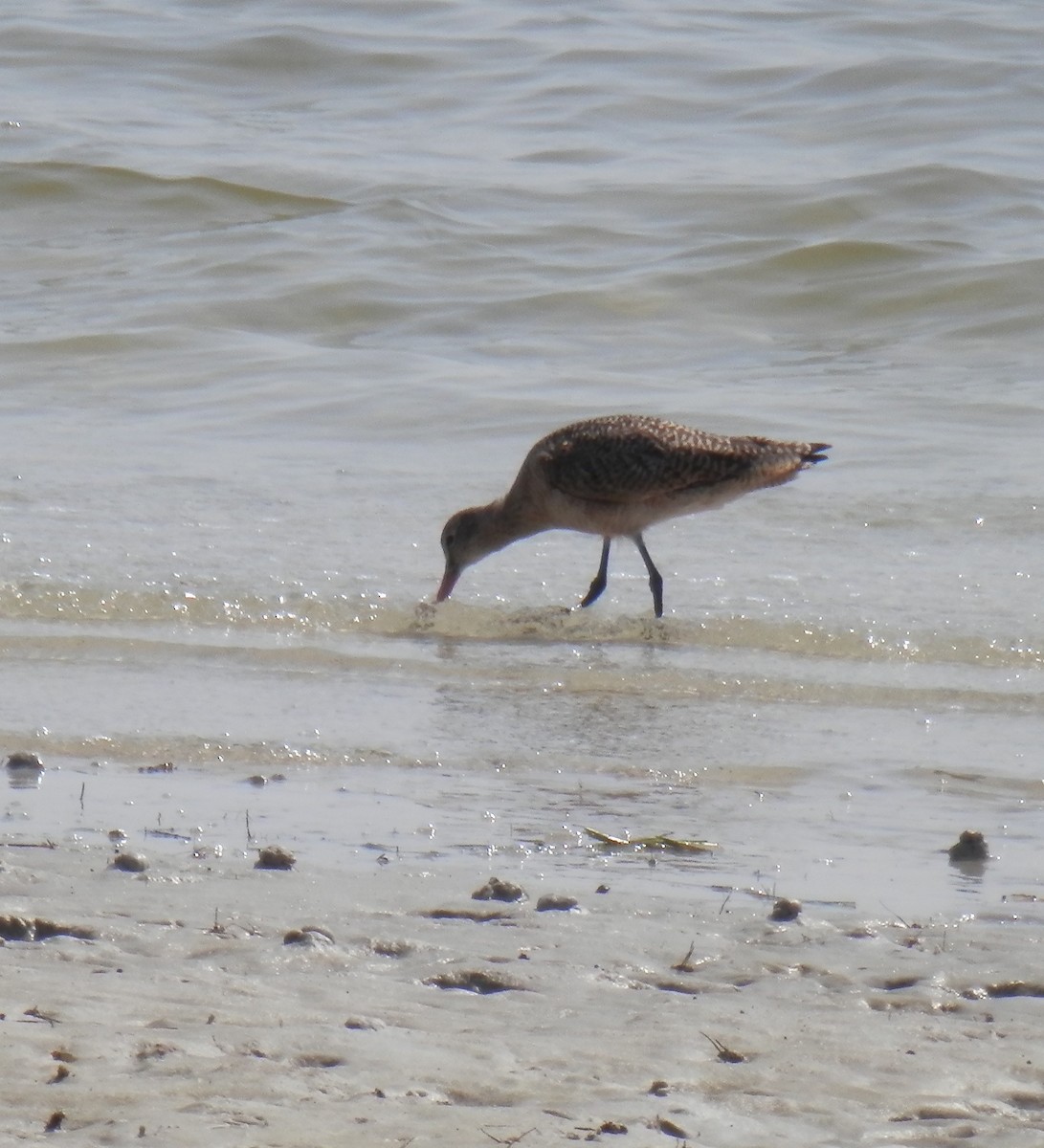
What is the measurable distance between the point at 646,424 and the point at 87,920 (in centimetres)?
483

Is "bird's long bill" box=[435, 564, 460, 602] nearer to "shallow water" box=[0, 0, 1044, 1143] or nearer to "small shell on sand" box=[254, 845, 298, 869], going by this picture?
"shallow water" box=[0, 0, 1044, 1143]

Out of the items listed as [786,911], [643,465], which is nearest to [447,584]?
[643,465]

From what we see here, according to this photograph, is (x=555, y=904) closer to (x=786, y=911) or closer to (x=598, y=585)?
(x=786, y=911)

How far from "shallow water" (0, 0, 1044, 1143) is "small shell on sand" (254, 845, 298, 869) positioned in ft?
0.57

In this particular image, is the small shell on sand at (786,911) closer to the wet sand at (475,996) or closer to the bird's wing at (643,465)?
the wet sand at (475,996)

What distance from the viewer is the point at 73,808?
4.27 meters

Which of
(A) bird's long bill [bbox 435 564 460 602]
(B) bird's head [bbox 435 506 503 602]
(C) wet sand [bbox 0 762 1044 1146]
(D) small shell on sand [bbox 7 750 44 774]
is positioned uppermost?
(B) bird's head [bbox 435 506 503 602]

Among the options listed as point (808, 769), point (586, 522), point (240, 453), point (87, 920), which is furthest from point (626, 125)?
point (87, 920)

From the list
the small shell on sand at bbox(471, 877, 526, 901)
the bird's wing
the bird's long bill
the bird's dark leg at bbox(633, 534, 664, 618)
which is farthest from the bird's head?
the small shell on sand at bbox(471, 877, 526, 901)

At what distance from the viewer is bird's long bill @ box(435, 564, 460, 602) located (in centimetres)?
729

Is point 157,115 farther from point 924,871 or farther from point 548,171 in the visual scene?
point 924,871

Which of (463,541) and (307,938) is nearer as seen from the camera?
(307,938)

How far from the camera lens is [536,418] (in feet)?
33.4

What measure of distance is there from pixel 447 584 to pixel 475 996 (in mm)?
4329
